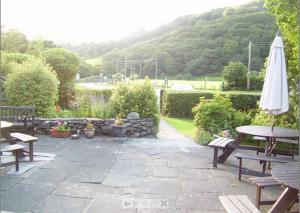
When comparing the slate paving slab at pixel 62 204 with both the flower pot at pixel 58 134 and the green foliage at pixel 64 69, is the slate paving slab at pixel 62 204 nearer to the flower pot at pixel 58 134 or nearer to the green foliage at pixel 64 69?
the flower pot at pixel 58 134

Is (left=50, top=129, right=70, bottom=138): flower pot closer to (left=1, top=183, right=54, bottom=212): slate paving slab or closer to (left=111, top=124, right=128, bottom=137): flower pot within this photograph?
(left=111, top=124, right=128, bottom=137): flower pot

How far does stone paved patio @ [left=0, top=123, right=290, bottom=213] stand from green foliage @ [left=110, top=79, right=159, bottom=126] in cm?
183

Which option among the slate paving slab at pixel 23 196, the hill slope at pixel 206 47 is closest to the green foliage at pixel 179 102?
the slate paving slab at pixel 23 196

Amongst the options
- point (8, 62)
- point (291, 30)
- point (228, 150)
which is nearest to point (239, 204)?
point (228, 150)

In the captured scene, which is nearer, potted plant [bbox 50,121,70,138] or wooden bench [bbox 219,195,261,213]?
wooden bench [bbox 219,195,261,213]

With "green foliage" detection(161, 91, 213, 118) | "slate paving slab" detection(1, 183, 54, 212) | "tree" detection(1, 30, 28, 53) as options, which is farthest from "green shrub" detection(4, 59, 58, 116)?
"tree" detection(1, 30, 28, 53)

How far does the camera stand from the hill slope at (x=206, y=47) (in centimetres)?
3618

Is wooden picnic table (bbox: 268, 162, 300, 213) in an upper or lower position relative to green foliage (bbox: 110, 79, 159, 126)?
lower

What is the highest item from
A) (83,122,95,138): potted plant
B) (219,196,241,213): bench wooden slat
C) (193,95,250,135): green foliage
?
(193,95,250,135): green foliage

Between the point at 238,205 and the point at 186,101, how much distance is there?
38.6ft

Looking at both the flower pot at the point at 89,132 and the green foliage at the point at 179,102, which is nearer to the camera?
the flower pot at the point at 89,132

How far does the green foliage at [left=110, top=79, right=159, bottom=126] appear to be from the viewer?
347 inches

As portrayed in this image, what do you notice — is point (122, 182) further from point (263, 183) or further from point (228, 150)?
point (228, 150)

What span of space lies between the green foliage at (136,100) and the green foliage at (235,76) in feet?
55.8
